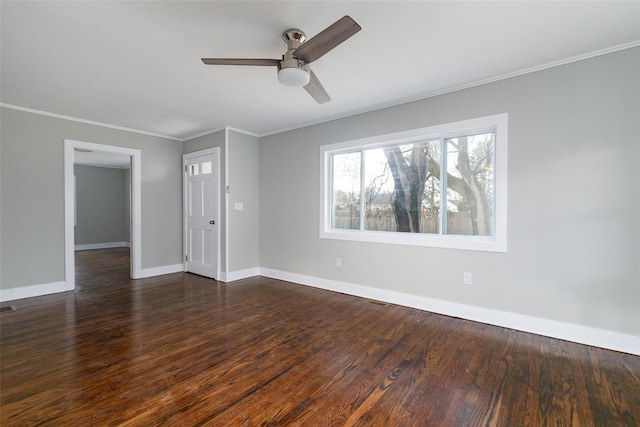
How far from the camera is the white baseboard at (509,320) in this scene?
2346 mm

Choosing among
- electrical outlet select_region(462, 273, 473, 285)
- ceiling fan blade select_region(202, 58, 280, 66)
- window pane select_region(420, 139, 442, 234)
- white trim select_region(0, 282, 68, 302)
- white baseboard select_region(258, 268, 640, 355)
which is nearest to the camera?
ceiling fan blade select_region(202, 58, 280, 66)

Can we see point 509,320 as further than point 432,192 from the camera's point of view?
No

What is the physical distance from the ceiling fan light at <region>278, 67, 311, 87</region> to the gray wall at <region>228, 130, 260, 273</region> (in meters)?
2.72

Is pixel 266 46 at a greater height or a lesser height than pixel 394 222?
greater

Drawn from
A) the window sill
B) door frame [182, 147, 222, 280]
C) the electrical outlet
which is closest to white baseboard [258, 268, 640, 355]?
Answer: the electrical outlet

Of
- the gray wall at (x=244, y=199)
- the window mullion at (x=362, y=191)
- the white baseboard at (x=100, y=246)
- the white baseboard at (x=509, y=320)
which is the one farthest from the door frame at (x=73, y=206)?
the white baseboard at (x=100, y=246)

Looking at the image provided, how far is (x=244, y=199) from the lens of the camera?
481 cm

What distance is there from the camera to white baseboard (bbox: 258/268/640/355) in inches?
92.4

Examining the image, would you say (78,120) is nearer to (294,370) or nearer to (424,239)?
(294,370)

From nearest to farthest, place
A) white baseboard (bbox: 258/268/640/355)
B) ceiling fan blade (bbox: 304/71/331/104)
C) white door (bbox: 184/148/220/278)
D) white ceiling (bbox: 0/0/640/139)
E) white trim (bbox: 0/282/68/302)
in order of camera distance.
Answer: white ceiling (bbox: 0/0/640/139) → ceiling fan blade (bbox: 304/71/331/104) → white baseboard (bbox: 258/268/640/355) → white trim (bbox: 0/282/68/302) → white door (bbox: 184/148/220/278)

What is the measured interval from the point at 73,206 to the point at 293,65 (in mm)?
4364

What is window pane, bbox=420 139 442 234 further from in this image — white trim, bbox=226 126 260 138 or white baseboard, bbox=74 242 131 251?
white baseboard, bbox=74 242 131 251

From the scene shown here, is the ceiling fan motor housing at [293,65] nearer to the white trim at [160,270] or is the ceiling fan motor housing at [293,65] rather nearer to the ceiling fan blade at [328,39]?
the ceiling fan blade at [328,39]

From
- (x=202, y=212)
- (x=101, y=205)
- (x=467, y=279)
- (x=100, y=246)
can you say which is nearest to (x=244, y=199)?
(x=202, y=212)
